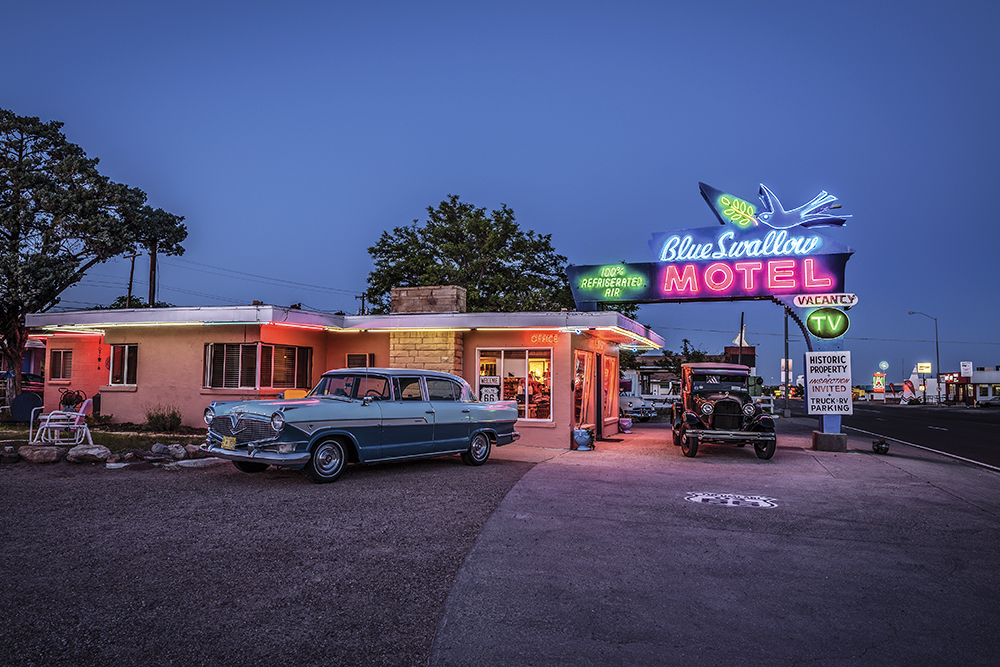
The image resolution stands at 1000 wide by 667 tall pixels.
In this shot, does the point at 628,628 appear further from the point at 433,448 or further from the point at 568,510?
the point at 433,448

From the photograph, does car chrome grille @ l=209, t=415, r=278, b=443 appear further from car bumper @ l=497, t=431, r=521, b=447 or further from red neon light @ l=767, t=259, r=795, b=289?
red neon light @ l=767, t=259, r=795, b=289

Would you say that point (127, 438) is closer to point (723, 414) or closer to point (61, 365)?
point (61, 365)

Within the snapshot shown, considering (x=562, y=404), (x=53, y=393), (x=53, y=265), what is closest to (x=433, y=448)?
(x=562, y=404)

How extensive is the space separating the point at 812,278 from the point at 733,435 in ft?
20.0

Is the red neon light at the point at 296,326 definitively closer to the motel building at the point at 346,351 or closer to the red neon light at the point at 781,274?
the motel building at the point at 346,351

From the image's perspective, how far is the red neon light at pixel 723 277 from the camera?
1788 centimetres

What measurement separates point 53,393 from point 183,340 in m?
6.79

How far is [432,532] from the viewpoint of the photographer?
6.55 metres

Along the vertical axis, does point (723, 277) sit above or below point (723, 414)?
above

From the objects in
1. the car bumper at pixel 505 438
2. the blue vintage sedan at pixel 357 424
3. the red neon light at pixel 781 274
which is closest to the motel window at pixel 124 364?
the blue vintage sedan at pixel 357 424

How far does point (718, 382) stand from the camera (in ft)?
49.6

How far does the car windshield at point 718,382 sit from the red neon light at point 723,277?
3.54 m

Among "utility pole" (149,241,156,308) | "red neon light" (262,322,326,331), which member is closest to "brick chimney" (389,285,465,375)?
"red neon light" (262,322,326,331)

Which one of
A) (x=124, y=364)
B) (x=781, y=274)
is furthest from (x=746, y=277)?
(x=124, y=364)
